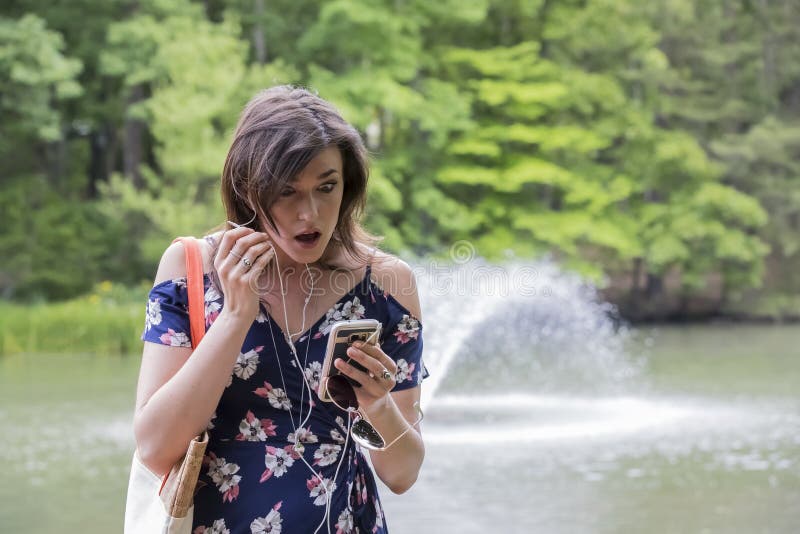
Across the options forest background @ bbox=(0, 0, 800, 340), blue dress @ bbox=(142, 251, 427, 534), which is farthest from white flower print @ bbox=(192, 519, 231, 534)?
forest background @ bbox=(0, 0, 800, 340)

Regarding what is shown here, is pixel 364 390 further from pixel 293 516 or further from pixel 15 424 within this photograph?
pixel 15 424

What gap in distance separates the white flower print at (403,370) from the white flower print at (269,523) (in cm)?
31

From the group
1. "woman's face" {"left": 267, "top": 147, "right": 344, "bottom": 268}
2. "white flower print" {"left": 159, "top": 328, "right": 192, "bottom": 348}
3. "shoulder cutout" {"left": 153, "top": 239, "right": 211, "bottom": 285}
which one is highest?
"woman's face" {"left": 267, "top": 147, "right": 344, "bottom": 268}

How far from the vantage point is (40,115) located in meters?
21.7

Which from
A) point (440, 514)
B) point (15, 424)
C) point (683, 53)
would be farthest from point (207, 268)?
point (683, 53)

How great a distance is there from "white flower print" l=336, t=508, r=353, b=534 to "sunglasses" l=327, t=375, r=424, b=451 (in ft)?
0.36

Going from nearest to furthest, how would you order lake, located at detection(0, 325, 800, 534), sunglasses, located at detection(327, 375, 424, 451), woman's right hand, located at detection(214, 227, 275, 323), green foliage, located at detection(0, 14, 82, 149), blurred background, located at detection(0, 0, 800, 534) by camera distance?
woman's right hand, located at detection(214, 227, 275, 323) < sunglasses, located at detection(327, 375, 424, 451) < lake, located at detection(0, 325, 800, 534) < blurred background, located at detection(0, 0, 800, 534) < green foliage, located at detection(0, 14, 82, 149)

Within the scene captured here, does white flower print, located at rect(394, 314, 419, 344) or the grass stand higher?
white flower print, located at rect(394, 314, 419, 344)

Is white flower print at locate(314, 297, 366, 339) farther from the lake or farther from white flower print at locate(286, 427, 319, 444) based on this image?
the lake

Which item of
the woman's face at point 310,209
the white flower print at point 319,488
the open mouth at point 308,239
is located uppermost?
the woman's face at point 310,209

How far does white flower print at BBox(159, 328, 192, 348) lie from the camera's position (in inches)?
72.4

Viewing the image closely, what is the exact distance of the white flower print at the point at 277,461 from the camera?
1876 millimetres

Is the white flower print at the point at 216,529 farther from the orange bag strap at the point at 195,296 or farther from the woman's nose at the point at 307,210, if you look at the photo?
the woman's nose at the point at 307,210

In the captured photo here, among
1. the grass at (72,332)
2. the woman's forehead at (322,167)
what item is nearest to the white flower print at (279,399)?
the woman's forehead at (322,167)
